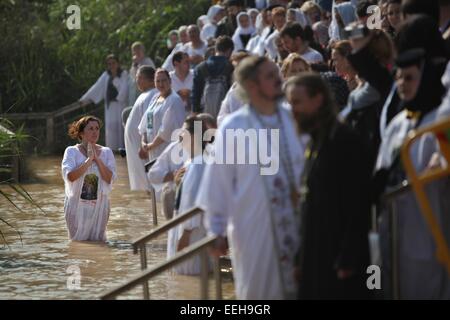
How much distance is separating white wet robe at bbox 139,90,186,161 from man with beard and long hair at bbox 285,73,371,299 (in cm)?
755

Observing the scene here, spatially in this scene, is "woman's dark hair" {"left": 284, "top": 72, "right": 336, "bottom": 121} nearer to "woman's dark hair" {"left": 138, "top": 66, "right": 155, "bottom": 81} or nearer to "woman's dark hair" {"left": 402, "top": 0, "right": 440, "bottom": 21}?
"woman's dark hair" {"left": 402, "top": 0, "right": 440, "bottom": 21}

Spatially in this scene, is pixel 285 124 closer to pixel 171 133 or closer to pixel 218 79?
pixel 171 133

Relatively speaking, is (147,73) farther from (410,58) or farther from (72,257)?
(410,58)

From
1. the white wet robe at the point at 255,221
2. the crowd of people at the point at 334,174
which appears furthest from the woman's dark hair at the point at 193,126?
the white wet robe at the point at 255,221

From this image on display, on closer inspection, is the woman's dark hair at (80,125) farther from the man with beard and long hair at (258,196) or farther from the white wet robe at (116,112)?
the white wet robe at (116,112)

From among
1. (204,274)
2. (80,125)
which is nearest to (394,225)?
(204,274)

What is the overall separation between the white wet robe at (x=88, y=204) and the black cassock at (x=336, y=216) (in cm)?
690

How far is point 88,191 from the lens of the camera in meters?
13.0

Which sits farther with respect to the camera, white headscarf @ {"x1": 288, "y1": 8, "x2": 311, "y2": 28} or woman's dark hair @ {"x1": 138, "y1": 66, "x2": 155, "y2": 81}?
white headscarf @ {"x1": 288, "y1": 8, "x2": 311, "y2": 28}

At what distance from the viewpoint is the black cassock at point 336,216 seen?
6.05 meters

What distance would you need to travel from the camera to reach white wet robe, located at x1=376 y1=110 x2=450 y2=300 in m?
6.76

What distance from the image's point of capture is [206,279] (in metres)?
6.91

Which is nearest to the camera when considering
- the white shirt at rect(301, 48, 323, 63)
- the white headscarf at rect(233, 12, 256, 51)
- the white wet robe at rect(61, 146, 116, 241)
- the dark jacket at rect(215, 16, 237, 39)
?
the white shirt at rect(301, 48, 323, 63)

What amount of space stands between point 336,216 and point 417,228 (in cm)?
88
